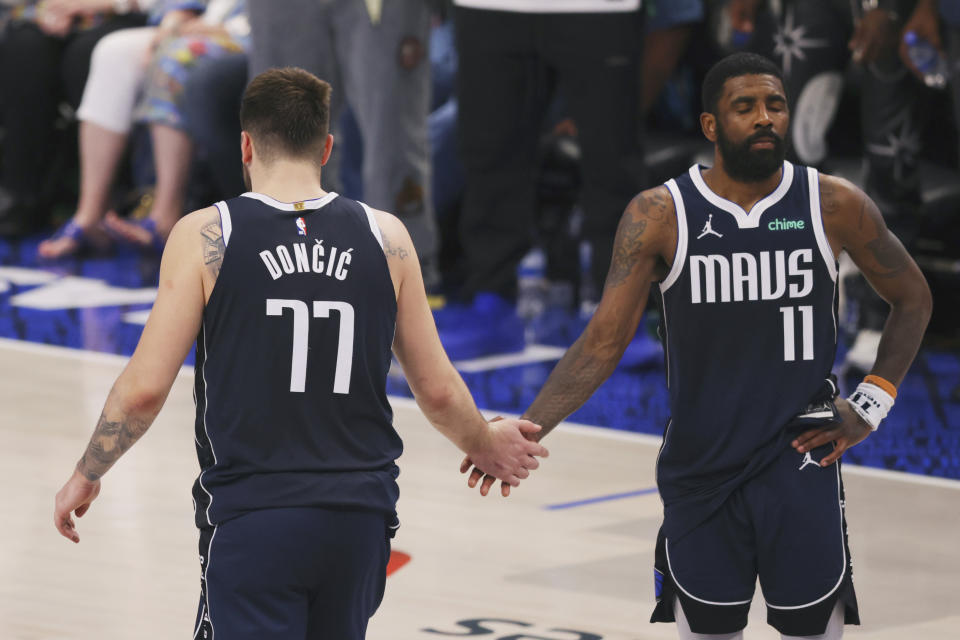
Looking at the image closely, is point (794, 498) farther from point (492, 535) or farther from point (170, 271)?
point (492, 535)

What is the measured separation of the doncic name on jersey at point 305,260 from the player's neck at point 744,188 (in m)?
0.87

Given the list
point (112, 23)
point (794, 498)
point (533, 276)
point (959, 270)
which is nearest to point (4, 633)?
point (794, 498)

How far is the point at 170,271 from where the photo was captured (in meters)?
3.10

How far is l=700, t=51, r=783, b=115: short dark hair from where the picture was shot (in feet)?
11.7

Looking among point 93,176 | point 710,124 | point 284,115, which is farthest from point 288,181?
point 93,176

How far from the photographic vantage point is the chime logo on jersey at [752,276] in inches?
138

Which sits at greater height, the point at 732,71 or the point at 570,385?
the point at 732,71

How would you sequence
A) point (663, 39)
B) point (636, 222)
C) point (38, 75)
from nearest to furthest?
point (636, 222)
point (663, 39)
point (38, 75)

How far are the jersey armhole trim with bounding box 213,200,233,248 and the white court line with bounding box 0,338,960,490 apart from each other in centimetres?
240

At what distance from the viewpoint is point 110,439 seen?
3.23 m

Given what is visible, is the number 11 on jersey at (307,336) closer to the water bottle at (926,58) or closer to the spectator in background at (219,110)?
the water bottle at (926,58)

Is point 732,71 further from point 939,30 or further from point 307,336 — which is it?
point 939,30

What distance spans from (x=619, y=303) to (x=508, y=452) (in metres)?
0.38

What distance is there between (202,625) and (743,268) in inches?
49.0
